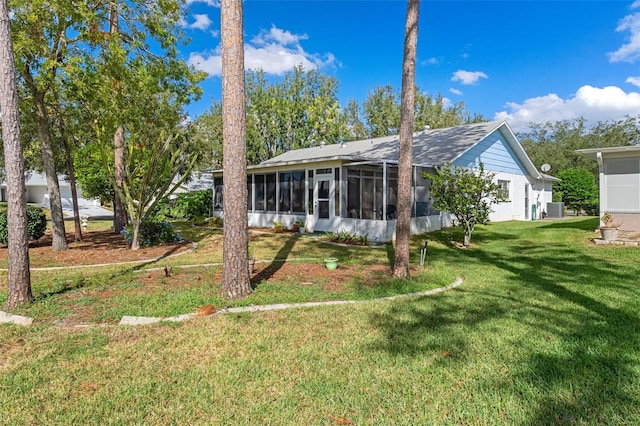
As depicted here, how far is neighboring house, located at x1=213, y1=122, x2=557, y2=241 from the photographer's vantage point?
13.0m

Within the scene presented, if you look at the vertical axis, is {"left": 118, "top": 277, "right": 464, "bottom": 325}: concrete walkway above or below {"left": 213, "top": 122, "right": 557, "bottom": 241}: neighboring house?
below

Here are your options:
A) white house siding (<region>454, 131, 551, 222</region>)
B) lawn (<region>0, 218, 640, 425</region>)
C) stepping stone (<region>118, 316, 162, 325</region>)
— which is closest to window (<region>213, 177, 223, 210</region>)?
white house siding (<region>454, 131, 551, 222</region>)

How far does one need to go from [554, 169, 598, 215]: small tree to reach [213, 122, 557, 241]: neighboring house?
18.8 feet

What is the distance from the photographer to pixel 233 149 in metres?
5.07

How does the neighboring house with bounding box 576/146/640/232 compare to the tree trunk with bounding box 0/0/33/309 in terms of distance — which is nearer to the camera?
the tree trunk with bounding box 0/0/33/309

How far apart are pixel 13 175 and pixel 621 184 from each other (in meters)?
13.8

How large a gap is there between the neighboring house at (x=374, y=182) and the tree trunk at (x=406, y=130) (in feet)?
15.6

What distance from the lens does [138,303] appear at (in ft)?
16.3

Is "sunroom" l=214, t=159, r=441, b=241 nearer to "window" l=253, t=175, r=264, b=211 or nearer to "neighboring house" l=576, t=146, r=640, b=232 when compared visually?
"window" l=253, t=175, r=264, b=211

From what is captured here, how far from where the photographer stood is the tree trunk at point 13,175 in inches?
180

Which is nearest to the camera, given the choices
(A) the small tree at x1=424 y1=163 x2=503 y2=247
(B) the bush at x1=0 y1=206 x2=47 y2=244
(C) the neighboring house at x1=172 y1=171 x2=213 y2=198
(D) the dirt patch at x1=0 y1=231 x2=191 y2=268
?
(D) the dirt patch at x1=0 y1=231 x2=191 y2=268

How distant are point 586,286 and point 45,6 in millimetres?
11454

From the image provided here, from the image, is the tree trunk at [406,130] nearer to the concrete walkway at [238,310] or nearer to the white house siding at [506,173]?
the concrete walkway at [238,310]

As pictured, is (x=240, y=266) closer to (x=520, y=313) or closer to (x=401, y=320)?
(x=401, y=320)
